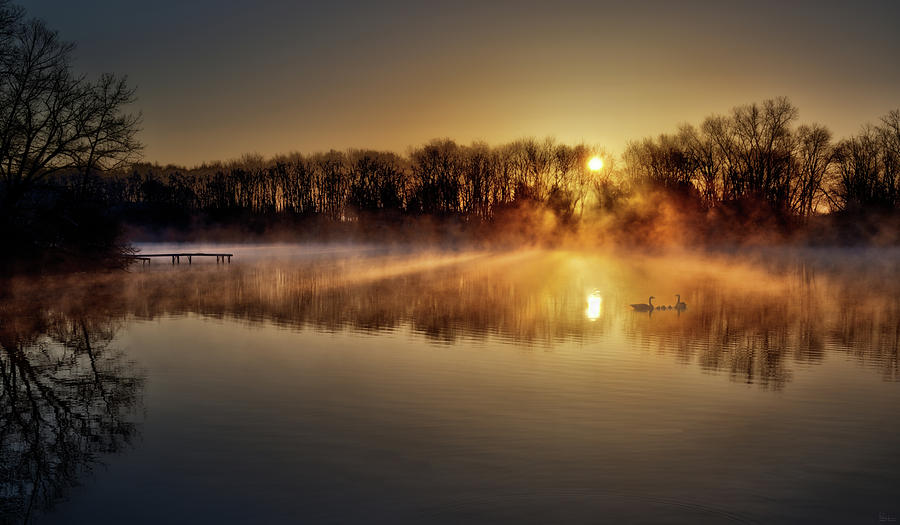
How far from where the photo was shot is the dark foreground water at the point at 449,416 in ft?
23.7

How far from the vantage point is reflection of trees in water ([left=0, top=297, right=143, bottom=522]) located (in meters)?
7.77

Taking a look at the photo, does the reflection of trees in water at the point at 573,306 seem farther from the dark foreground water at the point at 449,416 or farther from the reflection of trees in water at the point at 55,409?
the reflection of trees in water at the point at 55,409

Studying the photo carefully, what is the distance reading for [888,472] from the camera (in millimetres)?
7980

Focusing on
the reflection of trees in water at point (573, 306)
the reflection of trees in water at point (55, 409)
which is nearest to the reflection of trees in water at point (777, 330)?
the reflection of trees in water at point (573, 306)

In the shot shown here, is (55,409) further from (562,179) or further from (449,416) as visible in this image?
(562,179)

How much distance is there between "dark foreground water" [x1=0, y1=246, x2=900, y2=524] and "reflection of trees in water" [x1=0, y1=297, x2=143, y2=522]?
0.04 m

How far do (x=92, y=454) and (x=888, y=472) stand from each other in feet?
27.9

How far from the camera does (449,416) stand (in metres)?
10.2

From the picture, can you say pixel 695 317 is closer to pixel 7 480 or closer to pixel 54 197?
pixel 7 480

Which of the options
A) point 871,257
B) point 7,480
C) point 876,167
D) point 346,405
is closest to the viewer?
point 7,480

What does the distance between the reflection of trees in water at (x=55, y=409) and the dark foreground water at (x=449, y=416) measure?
0.04 meters

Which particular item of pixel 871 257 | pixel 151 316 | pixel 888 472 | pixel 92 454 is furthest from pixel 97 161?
pixel 871 257

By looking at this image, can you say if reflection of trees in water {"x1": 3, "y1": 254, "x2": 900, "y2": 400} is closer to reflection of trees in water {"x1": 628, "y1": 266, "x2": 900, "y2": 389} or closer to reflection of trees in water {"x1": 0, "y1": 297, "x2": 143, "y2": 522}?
reflection of trees in water {"x1": 628, "y1": 266, "x2": 900, "y2": 389}

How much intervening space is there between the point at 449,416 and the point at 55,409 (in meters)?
5.40
